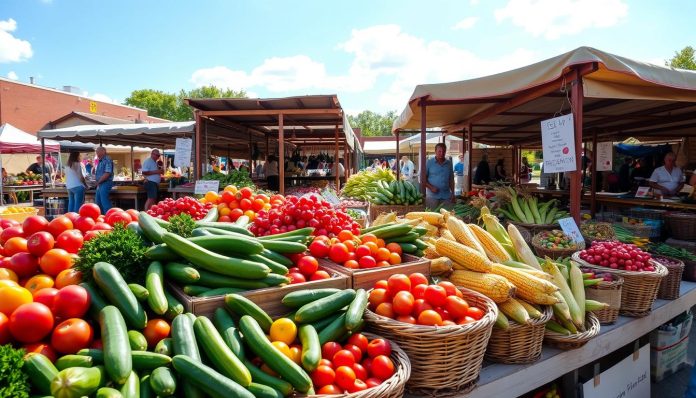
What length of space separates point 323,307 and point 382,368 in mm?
377

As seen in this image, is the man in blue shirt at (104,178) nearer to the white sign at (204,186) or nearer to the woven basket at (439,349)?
the white sign at (204,186)

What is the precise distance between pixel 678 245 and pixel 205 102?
24.6ft

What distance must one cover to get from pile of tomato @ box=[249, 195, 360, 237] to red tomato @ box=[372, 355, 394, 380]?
3.74 feet

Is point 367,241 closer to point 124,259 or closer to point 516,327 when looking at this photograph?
point 516,327

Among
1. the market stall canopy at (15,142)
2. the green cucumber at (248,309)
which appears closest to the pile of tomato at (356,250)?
the green cucumber at (248,309)

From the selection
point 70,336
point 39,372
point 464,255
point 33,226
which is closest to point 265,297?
point 70,336

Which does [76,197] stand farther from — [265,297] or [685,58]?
[685,58]

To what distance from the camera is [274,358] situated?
1514mm

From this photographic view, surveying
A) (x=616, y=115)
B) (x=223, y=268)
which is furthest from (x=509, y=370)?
(x=616, y=115)

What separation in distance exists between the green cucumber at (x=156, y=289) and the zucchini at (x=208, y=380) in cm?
31

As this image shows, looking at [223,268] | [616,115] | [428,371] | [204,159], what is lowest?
[428,371]

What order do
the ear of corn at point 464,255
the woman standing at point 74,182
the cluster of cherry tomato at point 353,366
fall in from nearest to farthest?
the cluster of cherry tomato at point 353,366 → the ear of corn at point 464,255 → the woman standing at point 74,182

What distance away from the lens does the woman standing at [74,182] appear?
951 cm

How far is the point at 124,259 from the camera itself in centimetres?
190
